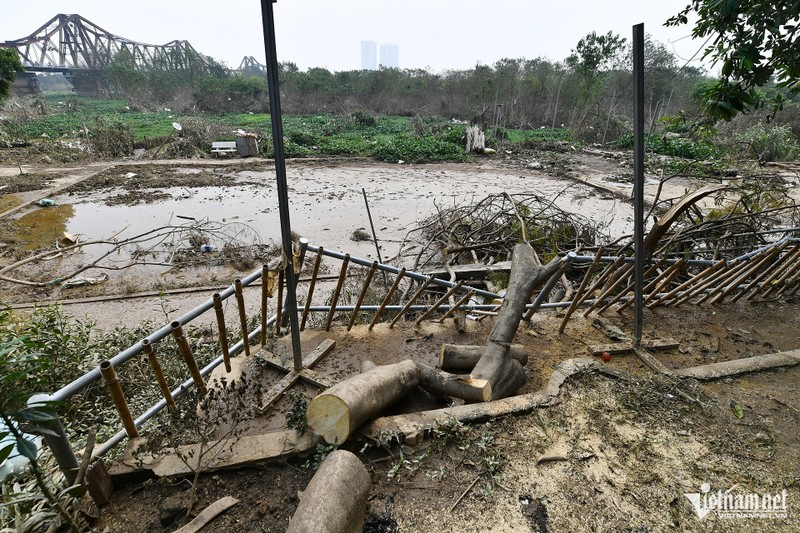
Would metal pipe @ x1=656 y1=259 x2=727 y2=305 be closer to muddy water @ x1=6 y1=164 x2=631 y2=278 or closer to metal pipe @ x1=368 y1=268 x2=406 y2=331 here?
metal pipe @ x1=368 y1=268 x2=406 y2=331

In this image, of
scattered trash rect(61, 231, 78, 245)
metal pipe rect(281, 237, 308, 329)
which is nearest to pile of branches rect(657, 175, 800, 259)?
metal pipe rect(281, 237, 308, 329)

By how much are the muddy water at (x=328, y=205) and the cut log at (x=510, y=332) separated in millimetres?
4416

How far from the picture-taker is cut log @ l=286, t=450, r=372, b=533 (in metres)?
1.60

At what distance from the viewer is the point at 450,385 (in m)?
2.67

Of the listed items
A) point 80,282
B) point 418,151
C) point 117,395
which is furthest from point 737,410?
point 418,151

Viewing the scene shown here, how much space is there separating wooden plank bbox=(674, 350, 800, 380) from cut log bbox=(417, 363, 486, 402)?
1661mm

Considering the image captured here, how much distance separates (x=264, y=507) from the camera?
1.92 metres

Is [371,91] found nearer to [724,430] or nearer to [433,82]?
[433,82]

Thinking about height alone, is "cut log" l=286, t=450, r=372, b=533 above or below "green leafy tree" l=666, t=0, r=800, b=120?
below

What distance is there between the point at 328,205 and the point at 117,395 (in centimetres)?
925

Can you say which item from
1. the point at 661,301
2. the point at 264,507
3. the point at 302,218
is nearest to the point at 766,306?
the point at 661,301

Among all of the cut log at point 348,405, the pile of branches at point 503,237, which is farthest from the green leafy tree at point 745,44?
the cut log at point 348,405

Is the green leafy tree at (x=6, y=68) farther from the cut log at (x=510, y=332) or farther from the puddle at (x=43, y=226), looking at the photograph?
the cut log at (x=510, y=332)

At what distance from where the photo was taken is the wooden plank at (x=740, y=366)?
9.66ft
